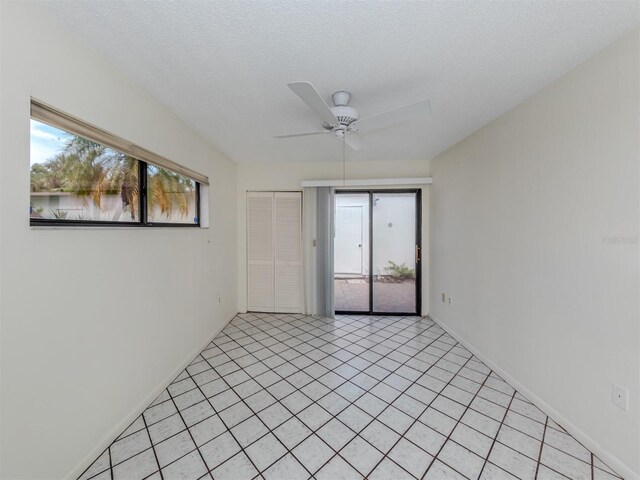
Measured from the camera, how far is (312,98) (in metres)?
1.53

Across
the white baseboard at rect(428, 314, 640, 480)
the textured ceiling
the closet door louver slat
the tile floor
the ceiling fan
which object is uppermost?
the textured ceiling

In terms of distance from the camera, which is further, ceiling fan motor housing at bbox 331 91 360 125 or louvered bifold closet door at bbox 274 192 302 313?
louvered bifold closet door at bbox 274 192 302 313

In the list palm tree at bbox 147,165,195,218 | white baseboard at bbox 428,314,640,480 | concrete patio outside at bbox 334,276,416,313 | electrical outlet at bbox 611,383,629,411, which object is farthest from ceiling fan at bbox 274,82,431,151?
concrete patio outside at bbox 334,276,416,313

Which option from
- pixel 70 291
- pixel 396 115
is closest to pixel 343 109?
pixel 396 115

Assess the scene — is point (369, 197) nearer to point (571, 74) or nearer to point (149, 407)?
point (571, 74)

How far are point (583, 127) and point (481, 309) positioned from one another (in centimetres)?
180

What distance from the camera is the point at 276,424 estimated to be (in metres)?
1.80

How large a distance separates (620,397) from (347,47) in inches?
99.9

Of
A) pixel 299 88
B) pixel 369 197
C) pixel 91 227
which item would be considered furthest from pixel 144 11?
pixel 369 197

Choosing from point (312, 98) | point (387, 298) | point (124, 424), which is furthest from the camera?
point (387, 298)

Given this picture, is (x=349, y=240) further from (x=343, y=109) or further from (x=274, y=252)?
(x=343, y=109)

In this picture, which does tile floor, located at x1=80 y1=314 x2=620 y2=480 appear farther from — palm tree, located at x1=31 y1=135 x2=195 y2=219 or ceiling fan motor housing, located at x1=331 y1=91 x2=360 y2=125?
ceiling fan motor housing, located at x1=331 y1=91 x2=360 y2=125

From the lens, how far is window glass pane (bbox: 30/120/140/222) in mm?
1303

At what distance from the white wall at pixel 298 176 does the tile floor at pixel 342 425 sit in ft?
4.92
